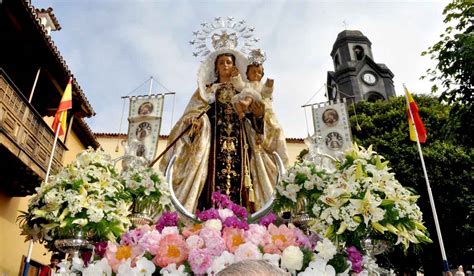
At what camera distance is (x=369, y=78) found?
148 ft

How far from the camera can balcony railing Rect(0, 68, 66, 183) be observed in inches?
408

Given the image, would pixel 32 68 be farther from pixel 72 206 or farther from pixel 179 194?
pixel 72 206

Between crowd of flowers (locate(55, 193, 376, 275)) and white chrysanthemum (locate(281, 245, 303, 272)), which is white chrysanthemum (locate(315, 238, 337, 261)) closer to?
crowd of flowers (locate(55, 193, 376, 275))

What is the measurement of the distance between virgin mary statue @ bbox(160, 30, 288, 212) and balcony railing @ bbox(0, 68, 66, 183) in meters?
6.19

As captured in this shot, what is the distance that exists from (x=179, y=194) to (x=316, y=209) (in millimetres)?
2947

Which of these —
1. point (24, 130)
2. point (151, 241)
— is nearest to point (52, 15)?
point (24, 130)

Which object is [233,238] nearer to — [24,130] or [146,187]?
[146,187]

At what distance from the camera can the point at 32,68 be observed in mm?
13781

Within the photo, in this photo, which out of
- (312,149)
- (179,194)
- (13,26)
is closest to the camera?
(312,149)

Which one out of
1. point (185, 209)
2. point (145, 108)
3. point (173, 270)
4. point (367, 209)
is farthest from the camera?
point (145, 108)

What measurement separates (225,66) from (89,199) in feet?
14.9

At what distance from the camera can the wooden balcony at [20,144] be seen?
34.2 feet

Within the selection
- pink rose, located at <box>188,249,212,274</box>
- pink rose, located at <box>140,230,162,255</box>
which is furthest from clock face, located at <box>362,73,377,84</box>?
pink rose, located at <box>188,249,212,274</box>

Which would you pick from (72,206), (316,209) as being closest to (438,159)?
(316,209)
